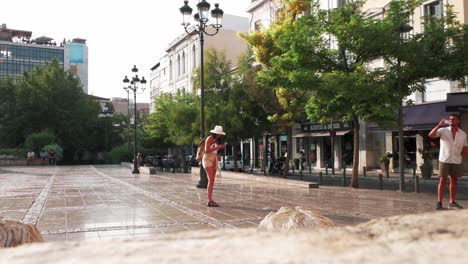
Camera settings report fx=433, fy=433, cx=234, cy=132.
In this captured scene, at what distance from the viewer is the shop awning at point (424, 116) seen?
2000cm

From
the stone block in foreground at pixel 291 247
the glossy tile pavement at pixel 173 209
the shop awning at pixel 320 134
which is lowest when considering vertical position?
the glossy tile pavement at pixel 173 209

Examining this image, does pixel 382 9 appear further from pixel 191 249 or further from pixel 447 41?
pixel 191 249

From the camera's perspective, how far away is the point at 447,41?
12.7m

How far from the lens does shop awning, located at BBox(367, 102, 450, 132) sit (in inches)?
787

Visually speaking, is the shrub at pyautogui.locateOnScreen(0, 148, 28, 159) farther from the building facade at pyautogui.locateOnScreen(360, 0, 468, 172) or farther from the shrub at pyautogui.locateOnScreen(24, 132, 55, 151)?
the building facade at pyautogui.locateOnScreen(360, 0, 468, 172)

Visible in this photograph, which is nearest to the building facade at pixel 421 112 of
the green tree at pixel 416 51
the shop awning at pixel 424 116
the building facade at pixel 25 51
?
the shop awning at pixel 424 116

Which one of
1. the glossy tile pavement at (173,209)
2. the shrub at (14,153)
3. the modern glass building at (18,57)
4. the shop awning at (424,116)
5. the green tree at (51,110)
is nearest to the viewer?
the glossy tile pavement at (173,209)

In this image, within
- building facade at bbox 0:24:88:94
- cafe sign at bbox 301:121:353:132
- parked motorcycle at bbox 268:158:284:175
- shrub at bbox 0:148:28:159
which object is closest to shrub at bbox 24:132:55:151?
shrub at bbox 0:148:28:159

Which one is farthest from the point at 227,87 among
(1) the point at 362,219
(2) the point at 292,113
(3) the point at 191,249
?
(3) the point at 191,249

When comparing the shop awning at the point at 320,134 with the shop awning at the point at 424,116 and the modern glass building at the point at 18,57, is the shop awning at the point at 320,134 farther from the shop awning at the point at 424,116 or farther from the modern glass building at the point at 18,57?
the modern glass building at the point at 18,57

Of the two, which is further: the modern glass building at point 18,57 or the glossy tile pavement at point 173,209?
the modern glass building at point 18,57

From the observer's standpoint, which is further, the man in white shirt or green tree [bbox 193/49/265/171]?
green tree [bbox 193/49/265/171]

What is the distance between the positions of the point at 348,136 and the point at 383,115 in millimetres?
15738

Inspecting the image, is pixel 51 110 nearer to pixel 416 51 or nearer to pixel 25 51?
pixel 25 51
